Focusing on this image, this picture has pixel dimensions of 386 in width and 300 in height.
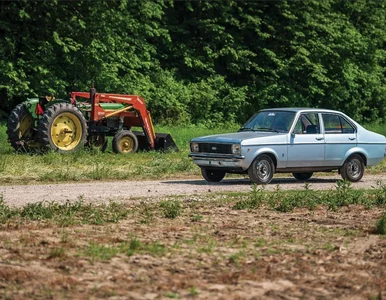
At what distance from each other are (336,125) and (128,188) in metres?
5.41

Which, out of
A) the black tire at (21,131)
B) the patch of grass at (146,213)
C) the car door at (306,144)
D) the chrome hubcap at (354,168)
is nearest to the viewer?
the patch of grass at (146,213)

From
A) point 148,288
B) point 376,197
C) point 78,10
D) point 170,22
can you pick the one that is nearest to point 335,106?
point 170,22

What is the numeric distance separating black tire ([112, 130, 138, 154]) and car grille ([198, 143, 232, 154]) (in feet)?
24.8

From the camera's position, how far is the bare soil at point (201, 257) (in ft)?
30.9

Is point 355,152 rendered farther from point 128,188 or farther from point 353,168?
point 128,188

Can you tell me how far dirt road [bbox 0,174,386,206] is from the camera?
1758cm

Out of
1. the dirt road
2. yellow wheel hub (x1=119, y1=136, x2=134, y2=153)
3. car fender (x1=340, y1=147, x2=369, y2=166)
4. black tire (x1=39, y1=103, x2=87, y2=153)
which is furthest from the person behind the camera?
yellow wheel hub (x1=119, y1=136, x2=134, y2=153)

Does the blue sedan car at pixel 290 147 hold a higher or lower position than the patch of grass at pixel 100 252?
higher

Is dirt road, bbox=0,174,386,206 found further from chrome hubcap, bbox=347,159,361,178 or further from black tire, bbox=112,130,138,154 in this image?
black tire, bbox=112,130,138,154

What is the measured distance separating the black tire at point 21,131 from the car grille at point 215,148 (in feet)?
25.7

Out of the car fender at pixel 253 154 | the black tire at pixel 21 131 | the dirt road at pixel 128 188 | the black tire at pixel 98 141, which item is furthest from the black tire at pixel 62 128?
the car fender at pixel 253 154

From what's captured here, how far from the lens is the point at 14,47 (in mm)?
39125

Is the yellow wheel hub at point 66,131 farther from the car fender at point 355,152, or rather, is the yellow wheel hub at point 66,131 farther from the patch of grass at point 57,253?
the patch of grass at point 57,253

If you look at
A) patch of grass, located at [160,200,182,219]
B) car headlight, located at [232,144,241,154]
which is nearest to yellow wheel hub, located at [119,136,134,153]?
car headlight, located at [232,144,241,154]
